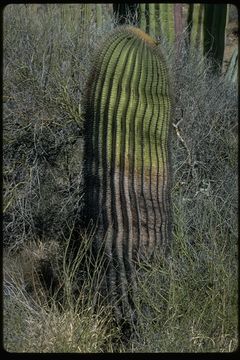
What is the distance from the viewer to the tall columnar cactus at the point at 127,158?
15.4 feet

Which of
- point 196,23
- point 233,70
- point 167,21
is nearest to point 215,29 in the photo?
point 196,23

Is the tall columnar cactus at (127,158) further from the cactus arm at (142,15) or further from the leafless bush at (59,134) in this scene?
the cactus arm at (142,15)

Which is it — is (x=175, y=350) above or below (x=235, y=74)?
below

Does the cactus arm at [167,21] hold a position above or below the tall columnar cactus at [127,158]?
above

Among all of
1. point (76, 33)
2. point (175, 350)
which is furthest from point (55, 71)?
point (175, 350)

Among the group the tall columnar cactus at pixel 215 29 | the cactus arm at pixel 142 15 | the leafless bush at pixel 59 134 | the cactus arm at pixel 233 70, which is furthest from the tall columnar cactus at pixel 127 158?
the tall columnar cactus at pixel 215 29

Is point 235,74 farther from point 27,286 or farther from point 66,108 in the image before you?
point 27,286

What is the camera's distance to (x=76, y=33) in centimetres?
756

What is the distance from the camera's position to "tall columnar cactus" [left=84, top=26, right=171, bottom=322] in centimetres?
470

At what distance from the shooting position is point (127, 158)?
466 centimetres

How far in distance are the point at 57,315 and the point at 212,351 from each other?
959mm

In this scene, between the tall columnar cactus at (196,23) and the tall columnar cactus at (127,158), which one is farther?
the tall columnar cactus at (196,23)
